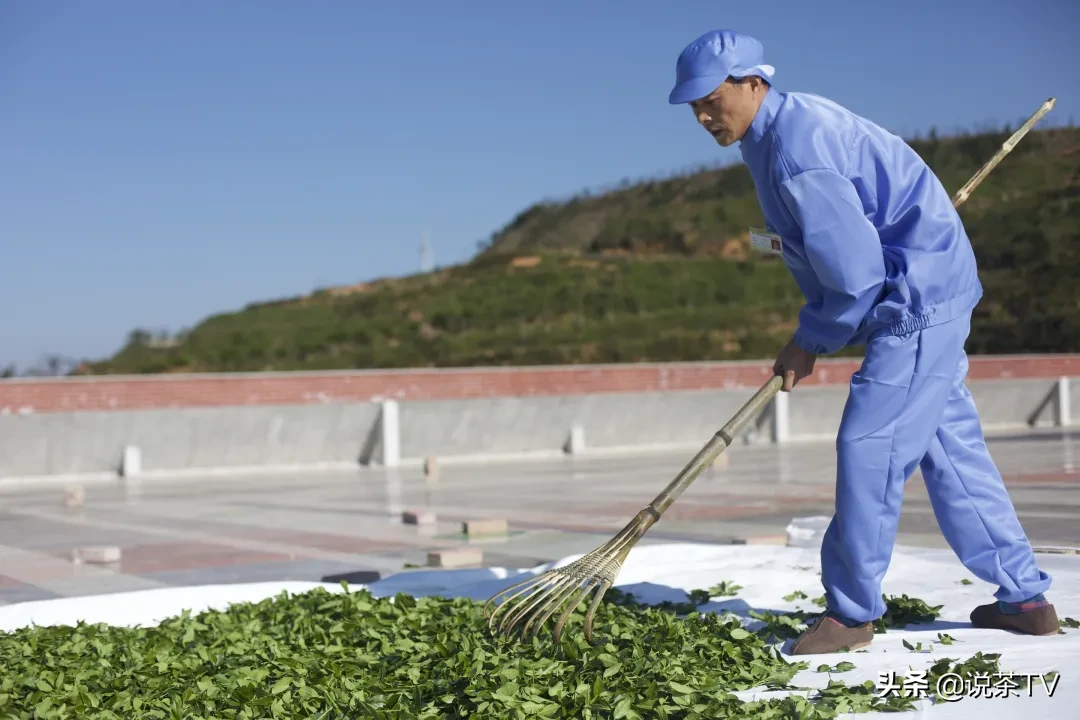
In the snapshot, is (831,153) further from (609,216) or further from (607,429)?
(609,216)

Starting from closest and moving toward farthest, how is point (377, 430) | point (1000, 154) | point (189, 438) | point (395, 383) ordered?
point (1000, 154), point (189, 438), point (377, 430), point (395, 383)

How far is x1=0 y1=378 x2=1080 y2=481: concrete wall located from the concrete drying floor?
771 millimetres

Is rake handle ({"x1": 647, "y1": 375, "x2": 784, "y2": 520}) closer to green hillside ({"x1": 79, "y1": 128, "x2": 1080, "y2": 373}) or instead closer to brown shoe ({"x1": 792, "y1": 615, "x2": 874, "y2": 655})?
brown shoe ({"x1": 792, "y1": 615, "x2": 874, "y2": 655})

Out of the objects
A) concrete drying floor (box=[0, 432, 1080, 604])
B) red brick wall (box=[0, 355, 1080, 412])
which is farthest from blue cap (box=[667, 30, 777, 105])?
red brick wall (box=[0, 355, 1080, 412])

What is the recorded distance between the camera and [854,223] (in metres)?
3.68

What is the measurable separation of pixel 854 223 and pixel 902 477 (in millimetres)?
833

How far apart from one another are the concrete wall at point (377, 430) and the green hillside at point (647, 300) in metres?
29.7

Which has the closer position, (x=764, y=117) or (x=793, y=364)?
(x=764, y=117)

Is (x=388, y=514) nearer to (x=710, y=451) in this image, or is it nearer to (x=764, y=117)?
(x=710, y=451)

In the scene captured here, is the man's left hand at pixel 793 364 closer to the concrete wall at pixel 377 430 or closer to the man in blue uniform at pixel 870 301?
the man in blue uniform at pixel 870 301

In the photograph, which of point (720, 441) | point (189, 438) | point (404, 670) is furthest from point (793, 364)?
point (189, 438)

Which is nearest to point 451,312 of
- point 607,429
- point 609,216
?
point 609,216

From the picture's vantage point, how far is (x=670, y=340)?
68.5 meters

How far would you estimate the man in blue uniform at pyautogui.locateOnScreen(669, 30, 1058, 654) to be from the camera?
3764 mm
